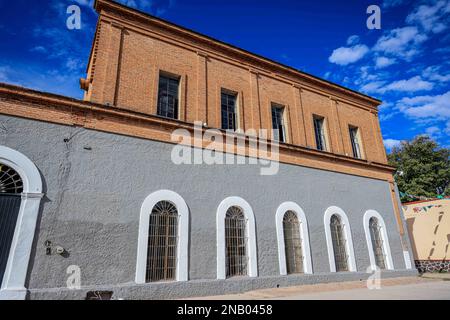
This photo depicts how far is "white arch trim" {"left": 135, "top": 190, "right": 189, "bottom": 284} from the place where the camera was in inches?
275

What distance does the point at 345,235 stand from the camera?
11.0 m

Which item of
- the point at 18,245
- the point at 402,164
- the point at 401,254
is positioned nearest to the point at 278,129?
the point at 401,254

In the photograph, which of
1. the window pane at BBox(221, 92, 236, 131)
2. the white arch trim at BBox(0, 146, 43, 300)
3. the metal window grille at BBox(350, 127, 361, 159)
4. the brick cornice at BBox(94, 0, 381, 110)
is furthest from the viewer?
the metal window grille at BBox(350, 127, 361, 159)

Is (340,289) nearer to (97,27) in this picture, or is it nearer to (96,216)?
(96,216)

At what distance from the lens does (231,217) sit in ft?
28.8

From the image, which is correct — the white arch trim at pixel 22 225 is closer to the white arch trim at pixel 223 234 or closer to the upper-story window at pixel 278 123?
the white arch trim at pixel 223 234

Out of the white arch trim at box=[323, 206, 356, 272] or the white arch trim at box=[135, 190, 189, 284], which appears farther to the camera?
the white arch trim at box=[323, 206, 356, 272]

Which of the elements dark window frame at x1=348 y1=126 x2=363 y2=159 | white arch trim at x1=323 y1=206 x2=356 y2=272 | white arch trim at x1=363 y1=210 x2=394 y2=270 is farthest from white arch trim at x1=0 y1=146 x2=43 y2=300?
dark window frame at x1=348 y1=126 x2=363 y2=159

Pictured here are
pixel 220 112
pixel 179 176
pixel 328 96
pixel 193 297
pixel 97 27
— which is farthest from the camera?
pixel 328 96

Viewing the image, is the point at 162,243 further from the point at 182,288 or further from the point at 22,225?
the point at 22,225

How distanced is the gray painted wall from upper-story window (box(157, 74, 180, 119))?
1366 mm

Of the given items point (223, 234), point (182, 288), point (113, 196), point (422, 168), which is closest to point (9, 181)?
point (113, 196)

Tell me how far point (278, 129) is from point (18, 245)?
29.5 ft

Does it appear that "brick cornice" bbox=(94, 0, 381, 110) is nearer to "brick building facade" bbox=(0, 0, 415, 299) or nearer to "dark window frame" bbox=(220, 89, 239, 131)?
"brick building facade" bbox=(0, 0, 415, 299)
